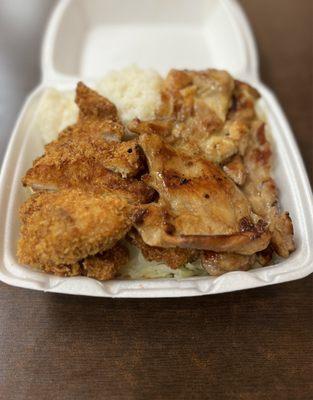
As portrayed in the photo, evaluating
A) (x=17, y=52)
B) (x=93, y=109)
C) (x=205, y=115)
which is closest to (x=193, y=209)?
(x=205, y=115)

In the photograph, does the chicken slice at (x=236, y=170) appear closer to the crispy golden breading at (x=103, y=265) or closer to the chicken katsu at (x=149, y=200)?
the chicken katsu at (x=149, y=200)

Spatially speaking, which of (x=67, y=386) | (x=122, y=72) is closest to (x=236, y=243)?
(x=67, y=386)

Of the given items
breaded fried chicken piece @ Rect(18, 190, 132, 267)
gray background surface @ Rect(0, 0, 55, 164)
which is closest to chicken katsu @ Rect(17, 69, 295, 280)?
breaded fried chicken piece @ Rect(18, 190, 132, 267)

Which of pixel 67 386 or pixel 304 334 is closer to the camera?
pixel 67 386

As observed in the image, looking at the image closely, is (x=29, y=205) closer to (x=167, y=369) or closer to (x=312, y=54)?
(x=167, y=369)

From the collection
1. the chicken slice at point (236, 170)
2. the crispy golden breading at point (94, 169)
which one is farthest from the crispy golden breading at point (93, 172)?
the chicken slice at point (236, 170)

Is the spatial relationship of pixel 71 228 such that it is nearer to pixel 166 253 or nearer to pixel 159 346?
pixel 166 253
